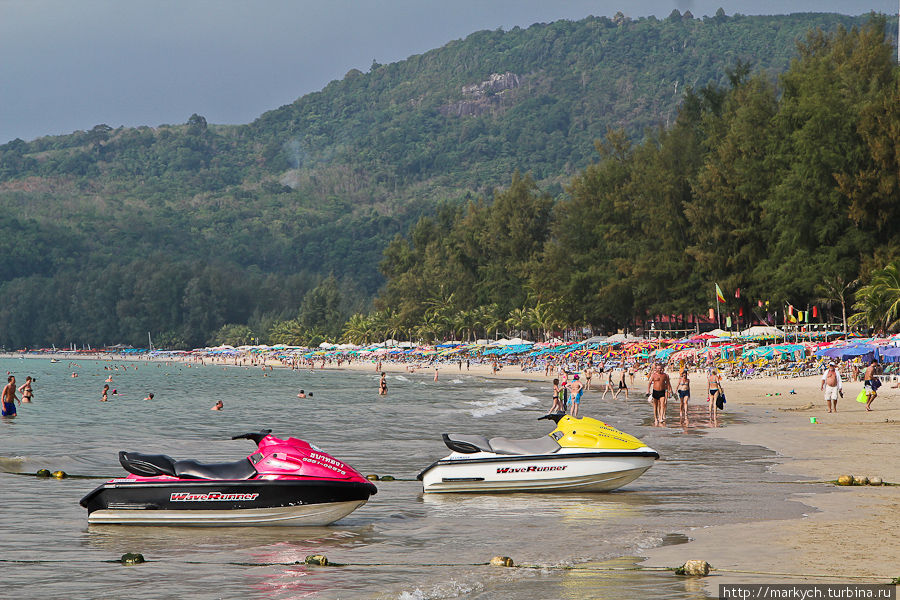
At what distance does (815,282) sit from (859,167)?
24.4ft

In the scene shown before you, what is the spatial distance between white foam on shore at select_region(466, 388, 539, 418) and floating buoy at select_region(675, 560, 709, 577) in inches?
1072

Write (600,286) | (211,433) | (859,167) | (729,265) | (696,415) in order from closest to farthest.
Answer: (211,433) < (696,415) < (859,167) < (729,265) < (600,286)

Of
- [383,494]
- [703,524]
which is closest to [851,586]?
[703,524]

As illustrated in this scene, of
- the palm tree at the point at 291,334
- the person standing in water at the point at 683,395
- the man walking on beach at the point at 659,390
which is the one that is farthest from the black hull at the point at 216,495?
the palm tree at the point at 291,334

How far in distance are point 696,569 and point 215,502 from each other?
5.98m

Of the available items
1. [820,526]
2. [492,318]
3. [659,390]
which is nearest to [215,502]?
[820,526]

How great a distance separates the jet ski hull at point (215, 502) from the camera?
11.9 m

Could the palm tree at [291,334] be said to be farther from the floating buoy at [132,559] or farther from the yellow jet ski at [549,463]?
the floating buoy at [132,559]

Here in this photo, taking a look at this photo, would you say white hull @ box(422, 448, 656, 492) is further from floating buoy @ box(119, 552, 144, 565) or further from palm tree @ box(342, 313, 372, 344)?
palm tree @ box(342, 313, 372, 344)

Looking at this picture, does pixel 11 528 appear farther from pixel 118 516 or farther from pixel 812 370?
pixel 812 370

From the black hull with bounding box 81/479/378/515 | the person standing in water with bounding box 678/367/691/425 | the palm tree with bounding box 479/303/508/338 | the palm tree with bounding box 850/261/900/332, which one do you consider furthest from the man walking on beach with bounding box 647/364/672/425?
the palm tree with bounding box 479/303/508/338

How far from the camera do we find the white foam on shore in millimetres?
39025

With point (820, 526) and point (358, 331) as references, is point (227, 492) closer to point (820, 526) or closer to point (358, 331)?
point (820, 526)

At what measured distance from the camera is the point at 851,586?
838 cm
